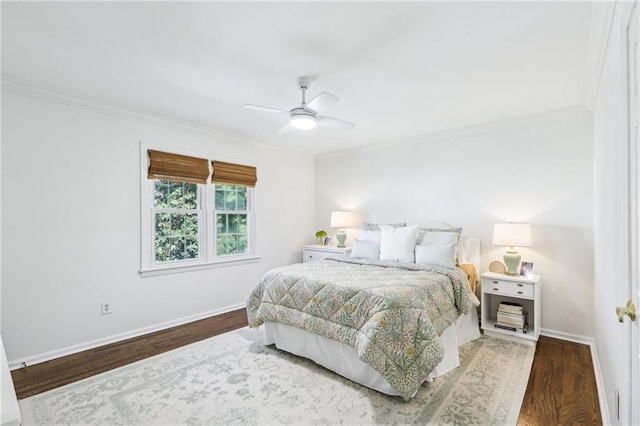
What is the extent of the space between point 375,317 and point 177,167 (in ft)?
9.77

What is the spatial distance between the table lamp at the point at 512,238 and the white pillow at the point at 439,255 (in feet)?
1.53

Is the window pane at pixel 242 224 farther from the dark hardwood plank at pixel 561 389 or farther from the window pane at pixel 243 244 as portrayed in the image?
the dark hardwood plank at pixel 561 389

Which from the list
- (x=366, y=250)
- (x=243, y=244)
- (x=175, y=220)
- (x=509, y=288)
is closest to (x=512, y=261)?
(x=509, y=288)

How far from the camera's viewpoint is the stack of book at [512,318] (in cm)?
331

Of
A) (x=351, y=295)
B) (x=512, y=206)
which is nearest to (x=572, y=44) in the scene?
(x=512, y=206)

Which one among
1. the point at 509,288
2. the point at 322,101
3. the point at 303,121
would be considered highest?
the point at 322,101

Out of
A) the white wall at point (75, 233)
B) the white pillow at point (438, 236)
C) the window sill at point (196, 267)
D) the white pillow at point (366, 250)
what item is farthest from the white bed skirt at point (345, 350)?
the white wall at point (75, 233)

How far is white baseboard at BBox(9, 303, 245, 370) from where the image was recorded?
2.88m

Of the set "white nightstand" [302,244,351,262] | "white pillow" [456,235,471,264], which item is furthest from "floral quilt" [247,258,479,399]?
"white nightstand" [302,244,351,262]

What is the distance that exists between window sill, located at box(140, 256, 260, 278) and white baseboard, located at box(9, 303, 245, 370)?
0.59 metres

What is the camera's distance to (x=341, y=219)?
5.09 m

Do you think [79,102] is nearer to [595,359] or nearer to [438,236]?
[438,236]

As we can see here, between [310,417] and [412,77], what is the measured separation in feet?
8.71

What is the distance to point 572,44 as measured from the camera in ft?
7.23
